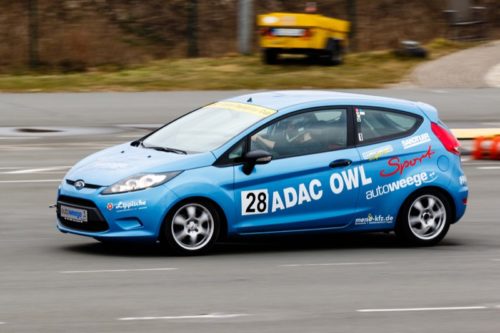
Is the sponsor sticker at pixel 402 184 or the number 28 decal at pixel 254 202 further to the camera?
the sponsor sticker at pixel 402 184

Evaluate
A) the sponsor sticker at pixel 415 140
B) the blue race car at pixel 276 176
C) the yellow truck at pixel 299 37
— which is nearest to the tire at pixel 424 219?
the blue race car at pixel 276 176

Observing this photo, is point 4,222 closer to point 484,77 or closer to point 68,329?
point 68,329

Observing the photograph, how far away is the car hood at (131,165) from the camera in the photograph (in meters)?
10.7

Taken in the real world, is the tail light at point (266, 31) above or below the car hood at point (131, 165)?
above

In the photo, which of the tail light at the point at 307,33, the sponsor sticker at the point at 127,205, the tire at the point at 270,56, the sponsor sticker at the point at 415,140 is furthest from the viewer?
the tire at the point at 270,56

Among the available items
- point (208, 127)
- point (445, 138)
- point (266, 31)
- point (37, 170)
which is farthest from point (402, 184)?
point (266, 31)

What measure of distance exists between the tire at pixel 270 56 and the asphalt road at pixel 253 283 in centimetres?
1704

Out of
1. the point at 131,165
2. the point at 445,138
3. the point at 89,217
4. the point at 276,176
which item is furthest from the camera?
the point at 445,138

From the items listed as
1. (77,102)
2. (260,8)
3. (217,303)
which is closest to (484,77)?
(77,102)

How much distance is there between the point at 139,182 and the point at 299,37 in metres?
21.1

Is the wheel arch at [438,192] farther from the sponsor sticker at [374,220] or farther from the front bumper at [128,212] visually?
the front bumper at [128,212]

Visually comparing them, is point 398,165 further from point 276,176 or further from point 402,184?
point 276,176

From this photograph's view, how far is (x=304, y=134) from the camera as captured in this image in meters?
11.3

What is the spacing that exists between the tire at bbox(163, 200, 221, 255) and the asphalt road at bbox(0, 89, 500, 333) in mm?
131
